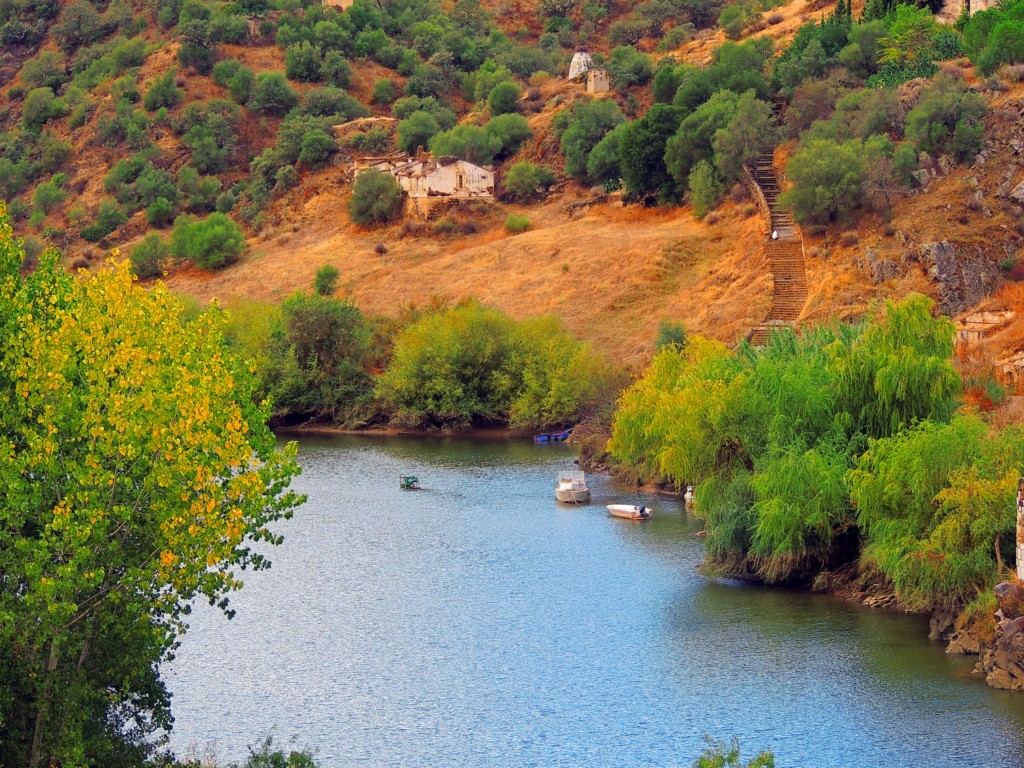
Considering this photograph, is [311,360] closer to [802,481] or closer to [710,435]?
[710,435]

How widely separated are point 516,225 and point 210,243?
16.6 meters

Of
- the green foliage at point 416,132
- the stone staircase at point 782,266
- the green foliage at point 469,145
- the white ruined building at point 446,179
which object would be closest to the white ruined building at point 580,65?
the green foliage at point 416,132

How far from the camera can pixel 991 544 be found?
3044 cm

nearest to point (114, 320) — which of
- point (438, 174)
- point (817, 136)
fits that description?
point (817, 136)

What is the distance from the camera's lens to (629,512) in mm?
45125

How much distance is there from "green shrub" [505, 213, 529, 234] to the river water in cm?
3951

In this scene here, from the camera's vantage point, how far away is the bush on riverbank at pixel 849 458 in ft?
102

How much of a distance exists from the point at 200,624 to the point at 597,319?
3766 centimetres

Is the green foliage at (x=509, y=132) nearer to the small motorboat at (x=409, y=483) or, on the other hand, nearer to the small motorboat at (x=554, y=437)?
the small motorboat at (x=554, y=437)

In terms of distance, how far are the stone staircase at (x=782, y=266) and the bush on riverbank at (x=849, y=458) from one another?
20.3 meters

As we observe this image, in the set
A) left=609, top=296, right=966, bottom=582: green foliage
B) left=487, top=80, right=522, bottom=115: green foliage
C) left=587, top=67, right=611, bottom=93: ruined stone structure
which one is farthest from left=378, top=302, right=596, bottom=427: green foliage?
left=487, top=80, right=522, bottom=115: green foliage

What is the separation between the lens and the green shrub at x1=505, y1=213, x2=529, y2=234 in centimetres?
8219

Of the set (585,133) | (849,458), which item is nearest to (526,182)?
(585,133)

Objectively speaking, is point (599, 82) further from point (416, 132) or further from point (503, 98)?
point (416, 132)
